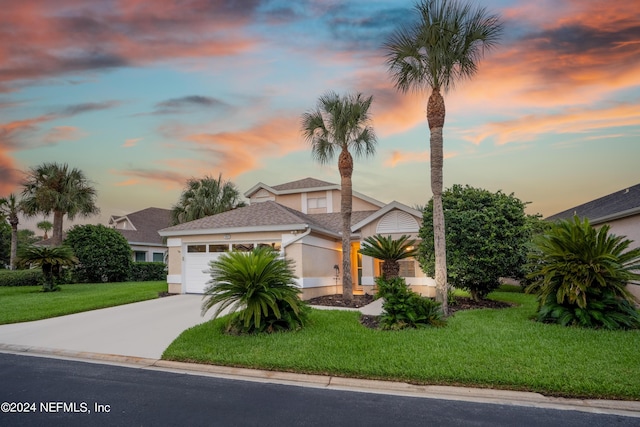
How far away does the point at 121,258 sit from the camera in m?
25.4

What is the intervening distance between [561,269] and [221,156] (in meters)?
16.9

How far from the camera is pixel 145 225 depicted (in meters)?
36.2

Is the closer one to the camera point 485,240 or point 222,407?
point 222,407

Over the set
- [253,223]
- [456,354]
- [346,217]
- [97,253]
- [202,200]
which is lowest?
[456,354]

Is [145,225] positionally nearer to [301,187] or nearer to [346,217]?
[301,187]

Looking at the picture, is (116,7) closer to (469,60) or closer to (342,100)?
(342,100)

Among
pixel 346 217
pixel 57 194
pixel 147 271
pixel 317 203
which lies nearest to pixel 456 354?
pixel 346 217

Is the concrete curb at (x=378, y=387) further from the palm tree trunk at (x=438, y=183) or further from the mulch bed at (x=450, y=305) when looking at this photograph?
the palm tree trunk at (x=438, y=183)

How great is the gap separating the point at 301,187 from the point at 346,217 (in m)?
11.6

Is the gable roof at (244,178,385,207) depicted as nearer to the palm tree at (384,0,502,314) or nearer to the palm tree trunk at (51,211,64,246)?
the palm tree at (384,0,502,314)

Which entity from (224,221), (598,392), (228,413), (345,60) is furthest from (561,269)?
(224,221)

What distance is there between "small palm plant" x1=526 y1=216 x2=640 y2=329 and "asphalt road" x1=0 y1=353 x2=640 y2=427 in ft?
14.6

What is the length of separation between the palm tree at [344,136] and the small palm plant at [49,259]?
13.3 meters

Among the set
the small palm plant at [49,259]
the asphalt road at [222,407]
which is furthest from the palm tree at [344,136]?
the small palm plant at [49,259]
